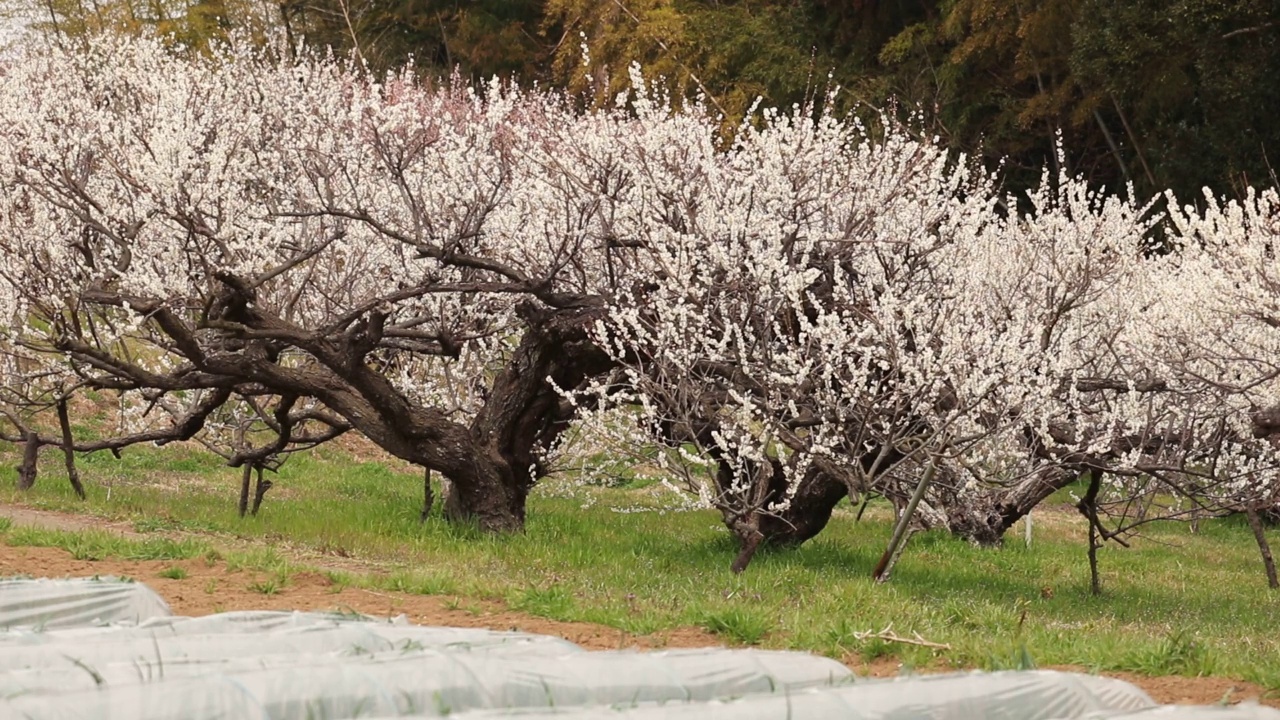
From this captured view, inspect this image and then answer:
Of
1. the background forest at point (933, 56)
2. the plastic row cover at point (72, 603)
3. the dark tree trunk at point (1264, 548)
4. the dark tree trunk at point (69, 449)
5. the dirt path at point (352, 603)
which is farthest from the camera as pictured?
the background forest at point (933, 56)

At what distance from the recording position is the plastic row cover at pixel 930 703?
13.6 feet

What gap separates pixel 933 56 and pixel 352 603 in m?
23.8

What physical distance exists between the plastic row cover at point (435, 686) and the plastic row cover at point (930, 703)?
53 centimetres

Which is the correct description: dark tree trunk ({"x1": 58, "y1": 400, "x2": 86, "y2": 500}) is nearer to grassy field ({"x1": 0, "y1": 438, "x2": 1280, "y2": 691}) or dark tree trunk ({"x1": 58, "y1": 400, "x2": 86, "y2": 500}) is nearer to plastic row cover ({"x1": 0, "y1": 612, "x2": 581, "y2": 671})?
grassy field ({"x1": 0, "y1": 438, "x2": 1280, "y2": 691})

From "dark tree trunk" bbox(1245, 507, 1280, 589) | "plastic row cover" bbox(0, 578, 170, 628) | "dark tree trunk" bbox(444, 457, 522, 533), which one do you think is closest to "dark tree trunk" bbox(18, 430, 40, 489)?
"dark tree trunk" bbox(444, 457, 522, 533)

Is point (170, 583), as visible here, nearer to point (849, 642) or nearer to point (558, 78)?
point (849, 642)

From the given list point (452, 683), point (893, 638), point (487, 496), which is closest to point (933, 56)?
point (487, 496)

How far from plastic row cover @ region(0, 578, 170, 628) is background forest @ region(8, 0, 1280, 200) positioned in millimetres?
10028

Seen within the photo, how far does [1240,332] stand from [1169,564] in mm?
3069

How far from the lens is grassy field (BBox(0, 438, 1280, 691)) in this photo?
25.6ft

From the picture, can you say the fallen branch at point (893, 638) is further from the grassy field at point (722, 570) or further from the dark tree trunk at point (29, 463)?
the dark tree trunk at point (29, 463)

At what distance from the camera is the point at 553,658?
530 cm

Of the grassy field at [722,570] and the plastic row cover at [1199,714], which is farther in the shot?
the grassy field at [722,570]

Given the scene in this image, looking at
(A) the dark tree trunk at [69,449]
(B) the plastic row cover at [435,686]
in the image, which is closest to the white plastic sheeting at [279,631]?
(B) the plastic row cover at [435,686]
